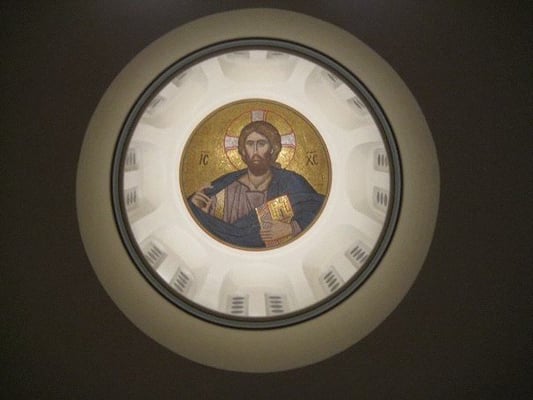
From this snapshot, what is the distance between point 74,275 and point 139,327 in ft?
2.13

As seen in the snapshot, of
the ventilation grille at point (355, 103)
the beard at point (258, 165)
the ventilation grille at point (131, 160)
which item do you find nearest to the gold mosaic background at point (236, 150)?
the beard at point (258, 165)

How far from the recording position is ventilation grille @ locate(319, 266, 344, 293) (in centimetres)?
594

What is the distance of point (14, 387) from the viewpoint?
494 centimetres

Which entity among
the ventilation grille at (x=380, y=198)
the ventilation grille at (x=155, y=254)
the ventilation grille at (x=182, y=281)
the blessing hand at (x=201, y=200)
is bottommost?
the ventilation grille at (x=182, y=281)

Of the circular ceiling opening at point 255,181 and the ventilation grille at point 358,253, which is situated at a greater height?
the circular ceiling opening at point 255,181

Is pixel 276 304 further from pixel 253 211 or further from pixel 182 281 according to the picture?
pixel 253 211

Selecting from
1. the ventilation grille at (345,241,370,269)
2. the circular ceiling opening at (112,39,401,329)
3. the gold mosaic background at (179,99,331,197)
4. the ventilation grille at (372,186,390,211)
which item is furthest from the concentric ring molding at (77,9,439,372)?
the gold mosaic background at (179,99,331,197)

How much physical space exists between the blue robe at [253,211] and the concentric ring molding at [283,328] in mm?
2305

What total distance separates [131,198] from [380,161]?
8.12ft

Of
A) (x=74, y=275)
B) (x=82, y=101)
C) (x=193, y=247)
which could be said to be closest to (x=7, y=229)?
(x=74, y=275)

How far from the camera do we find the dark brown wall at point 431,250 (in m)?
4.49

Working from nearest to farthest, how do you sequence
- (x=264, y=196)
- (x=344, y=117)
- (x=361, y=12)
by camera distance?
1. (x=361, y=12)
2. (x=344, y=117)
3. (x=264, y=196)

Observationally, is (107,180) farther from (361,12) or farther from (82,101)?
(361,12)

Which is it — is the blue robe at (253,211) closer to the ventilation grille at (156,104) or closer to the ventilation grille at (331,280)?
the ventilation grille at (331,280)
